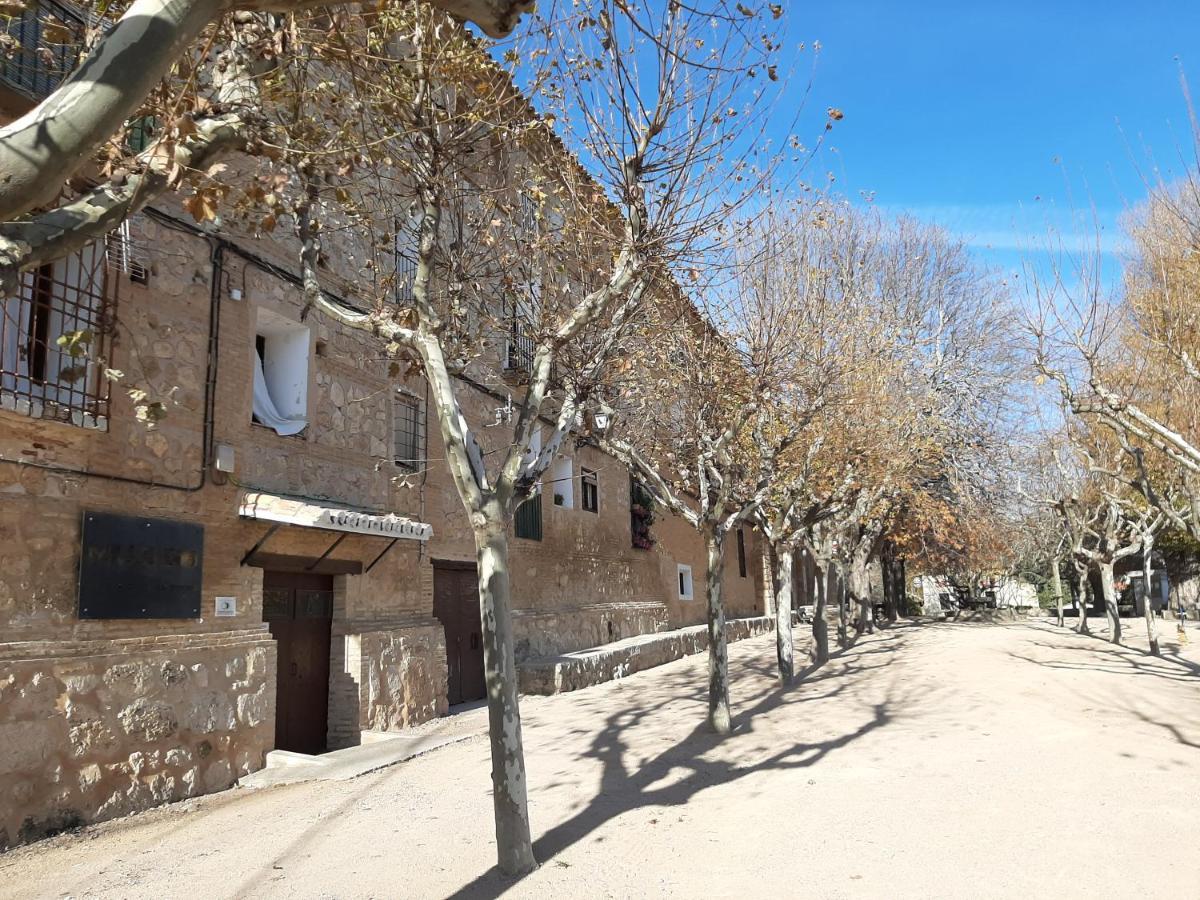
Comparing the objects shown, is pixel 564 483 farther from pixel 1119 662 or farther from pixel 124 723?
pixel 1119 662

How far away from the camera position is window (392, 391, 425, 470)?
11.4 metres

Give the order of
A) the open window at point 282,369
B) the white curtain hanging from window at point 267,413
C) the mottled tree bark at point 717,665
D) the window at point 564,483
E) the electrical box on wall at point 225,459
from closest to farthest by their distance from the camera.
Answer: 1. the electrical box on wall at point 225,459
2. the white curtain hanging from window at point 267,413
3. the open window at point 282,369
4. the mottled tree bark at point 717,665
5. the window at point 564,483

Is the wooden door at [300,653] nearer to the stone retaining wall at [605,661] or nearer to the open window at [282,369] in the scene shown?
the open window at [282,369]

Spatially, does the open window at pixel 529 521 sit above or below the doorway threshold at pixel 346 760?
above

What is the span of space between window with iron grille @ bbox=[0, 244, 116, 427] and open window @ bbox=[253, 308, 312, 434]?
7.02 feet

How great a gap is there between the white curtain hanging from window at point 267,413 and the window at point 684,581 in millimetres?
15077

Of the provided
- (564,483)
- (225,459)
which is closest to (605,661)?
(564,483)

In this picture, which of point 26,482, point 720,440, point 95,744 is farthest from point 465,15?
point 720,440

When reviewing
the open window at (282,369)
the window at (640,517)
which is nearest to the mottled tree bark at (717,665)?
the open window at (282,369)

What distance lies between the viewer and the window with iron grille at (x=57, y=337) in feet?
21.4

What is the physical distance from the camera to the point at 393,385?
11367 mm

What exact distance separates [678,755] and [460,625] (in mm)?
5169

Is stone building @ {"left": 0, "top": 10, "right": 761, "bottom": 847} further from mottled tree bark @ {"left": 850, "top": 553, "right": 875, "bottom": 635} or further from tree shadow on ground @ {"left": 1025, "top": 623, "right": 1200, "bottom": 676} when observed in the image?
mottled tree bark @ {"left": 850, "top": 553, "right": 875, "bottom": 635}

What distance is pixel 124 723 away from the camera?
276 inches
